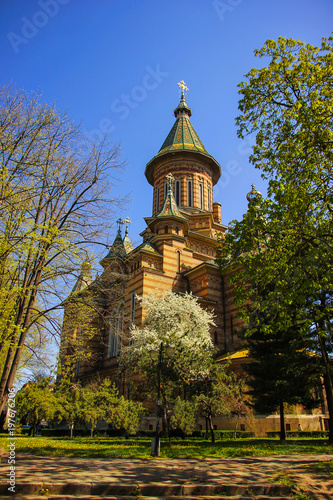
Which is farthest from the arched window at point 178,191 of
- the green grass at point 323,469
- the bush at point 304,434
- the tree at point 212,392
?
the green grass at point 323,469

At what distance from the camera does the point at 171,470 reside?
829 cm

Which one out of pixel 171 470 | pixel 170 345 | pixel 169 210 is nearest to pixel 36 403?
pixel 170 345

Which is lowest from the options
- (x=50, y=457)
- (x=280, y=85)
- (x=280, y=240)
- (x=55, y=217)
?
(x=50, y=457)

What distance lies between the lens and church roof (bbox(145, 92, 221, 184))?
119 ft

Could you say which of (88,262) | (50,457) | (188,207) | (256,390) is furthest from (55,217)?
(188,207)

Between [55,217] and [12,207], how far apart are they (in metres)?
2.58

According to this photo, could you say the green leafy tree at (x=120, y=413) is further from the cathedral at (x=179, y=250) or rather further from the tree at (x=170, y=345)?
the cathedral at (x=179, y=250)

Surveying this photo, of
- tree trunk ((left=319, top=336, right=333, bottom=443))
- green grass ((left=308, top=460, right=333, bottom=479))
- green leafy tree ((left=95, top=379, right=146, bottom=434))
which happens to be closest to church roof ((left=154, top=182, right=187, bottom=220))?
green leafy tree ((left=95, top=379, right=146, bottom=434))

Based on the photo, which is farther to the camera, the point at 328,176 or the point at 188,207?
the point at 188,207

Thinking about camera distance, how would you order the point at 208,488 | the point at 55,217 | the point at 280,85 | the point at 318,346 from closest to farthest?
1. the point at 208,488
2. the point at 280,85
3. the point at 55,217
4. the point at 318,346

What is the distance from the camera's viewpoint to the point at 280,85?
1229 cm

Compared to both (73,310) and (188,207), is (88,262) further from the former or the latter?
(188,207)

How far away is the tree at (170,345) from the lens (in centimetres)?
1595

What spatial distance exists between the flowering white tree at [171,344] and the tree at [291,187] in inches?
175
